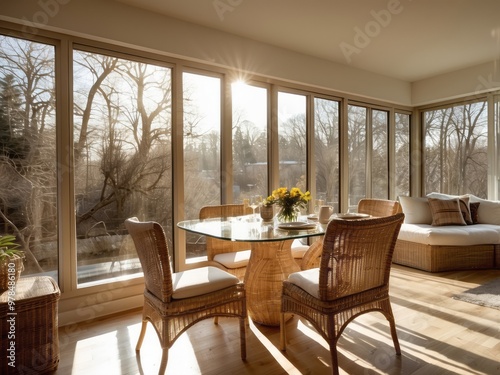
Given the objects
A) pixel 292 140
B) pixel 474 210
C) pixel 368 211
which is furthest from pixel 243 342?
pixel 474 210

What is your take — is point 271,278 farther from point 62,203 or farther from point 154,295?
point 62,203

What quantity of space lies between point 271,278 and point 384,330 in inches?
36.2

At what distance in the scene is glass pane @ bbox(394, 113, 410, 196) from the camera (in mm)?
5430

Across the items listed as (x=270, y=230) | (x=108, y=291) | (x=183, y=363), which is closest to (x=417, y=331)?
(x=270, y=230)

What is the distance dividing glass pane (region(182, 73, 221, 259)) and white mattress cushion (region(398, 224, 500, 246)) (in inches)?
101

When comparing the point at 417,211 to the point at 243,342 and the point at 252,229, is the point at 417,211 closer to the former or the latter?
the point at 252,229

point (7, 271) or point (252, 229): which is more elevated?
point (252, 229)

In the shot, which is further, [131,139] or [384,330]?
[131,139]

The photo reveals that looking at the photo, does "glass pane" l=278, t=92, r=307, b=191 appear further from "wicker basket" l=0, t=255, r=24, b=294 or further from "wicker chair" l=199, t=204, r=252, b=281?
"wicker basket" l=0, t=255, r=24, b=294

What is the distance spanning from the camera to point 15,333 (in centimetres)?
187

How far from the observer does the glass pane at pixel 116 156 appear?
281 cm

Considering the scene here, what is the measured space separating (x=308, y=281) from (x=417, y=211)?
10.9 ft

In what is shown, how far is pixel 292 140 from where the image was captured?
4.17 metres

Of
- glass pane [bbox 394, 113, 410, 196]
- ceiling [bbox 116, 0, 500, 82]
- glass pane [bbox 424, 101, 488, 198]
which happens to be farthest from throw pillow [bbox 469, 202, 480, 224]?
ceiling [bbox 116, 0, 500, 82]
